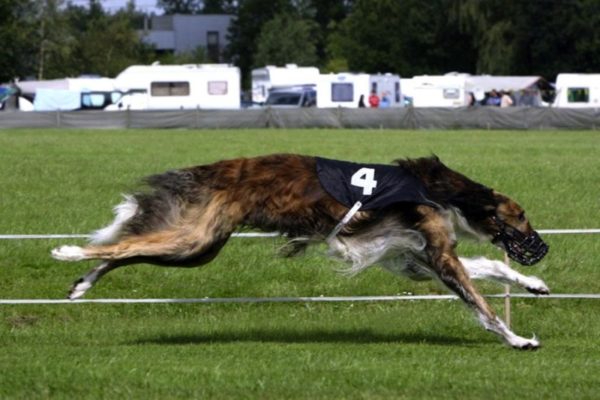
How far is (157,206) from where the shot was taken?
34.0ft

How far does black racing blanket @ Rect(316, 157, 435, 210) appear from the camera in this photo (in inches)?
406

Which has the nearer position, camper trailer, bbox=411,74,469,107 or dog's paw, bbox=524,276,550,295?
dog's paw, bbox=524,276,550,295

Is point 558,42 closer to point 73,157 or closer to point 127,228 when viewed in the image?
point 73,157

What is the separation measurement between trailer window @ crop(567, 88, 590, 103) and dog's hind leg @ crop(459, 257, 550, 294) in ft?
186

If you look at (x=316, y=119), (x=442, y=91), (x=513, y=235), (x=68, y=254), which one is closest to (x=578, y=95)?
(x=442, y=91)

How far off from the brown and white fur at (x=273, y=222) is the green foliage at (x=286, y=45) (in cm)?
8811

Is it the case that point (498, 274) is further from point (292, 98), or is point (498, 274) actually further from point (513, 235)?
point (292, 98)

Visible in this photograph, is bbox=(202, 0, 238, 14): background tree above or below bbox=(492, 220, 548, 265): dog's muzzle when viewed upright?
above

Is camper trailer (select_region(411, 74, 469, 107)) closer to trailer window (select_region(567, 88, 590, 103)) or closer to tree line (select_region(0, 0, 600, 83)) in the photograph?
trailer window (select_region(567, 88, 590, 103))

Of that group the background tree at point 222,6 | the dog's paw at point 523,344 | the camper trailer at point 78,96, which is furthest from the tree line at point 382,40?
the dog's paw at point 523,344

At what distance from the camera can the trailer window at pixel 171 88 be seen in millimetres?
62750

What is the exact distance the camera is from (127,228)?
409 inches

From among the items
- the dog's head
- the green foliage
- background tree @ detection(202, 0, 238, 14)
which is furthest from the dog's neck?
background tree @ detection(202, 0, 238, 14)

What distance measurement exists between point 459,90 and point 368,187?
56.6 meters
